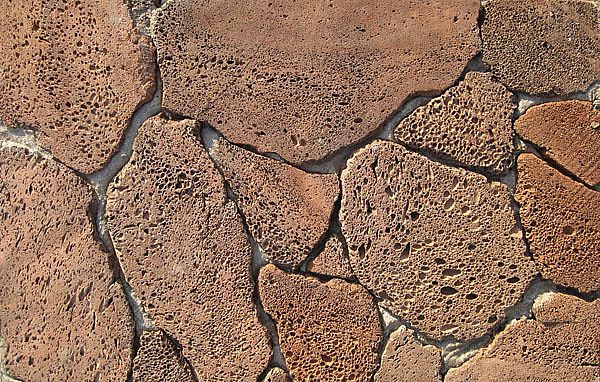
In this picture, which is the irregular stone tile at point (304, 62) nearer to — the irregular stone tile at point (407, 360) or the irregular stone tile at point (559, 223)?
the irregular stone tile at point (559, 223)

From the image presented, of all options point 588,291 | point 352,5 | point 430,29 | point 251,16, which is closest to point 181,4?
point 251,16

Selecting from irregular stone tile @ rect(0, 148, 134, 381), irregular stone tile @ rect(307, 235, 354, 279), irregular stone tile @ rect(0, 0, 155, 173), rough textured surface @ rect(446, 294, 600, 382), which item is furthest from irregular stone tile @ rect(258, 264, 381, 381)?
irregular stone tile @ rect(0, 0, 155, 173)

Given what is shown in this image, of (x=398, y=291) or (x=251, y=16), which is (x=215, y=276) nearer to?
(x=398, y=291)

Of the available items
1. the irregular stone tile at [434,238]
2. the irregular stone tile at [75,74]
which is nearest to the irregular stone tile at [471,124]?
the irregular stone tile at [434,238]

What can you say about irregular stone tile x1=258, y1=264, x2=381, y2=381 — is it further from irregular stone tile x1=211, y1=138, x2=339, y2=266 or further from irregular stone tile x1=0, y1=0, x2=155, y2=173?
irregular stone tile x1=0, y1=0, x2=155, y2=173

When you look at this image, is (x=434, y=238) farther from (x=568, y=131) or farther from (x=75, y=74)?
(x=75, y=74)

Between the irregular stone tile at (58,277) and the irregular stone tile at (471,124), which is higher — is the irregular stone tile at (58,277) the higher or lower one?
the lower one

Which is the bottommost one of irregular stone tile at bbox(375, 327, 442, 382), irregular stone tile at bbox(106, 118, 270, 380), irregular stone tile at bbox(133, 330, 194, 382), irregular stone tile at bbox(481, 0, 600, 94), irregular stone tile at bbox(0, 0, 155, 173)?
irregular stone tile at bbox(133, 330, 194, 382)

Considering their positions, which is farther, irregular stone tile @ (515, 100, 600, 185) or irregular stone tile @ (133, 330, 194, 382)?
irregular stone tile @ (133, 330, 194, 382)
